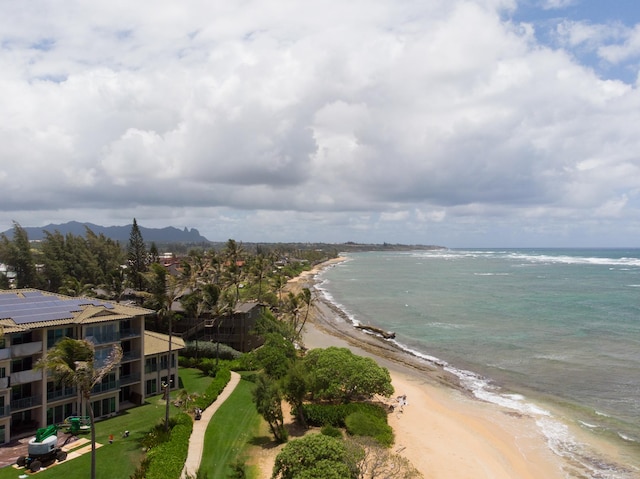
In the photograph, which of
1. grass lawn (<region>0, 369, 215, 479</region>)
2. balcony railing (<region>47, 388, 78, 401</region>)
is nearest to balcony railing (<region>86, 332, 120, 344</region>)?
balcony railing (<region>47, 388, 78, 401</region>)

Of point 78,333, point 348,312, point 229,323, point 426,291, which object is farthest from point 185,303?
point 426,291

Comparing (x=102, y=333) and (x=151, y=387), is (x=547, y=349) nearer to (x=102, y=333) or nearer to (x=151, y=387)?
(x=151, y=387)

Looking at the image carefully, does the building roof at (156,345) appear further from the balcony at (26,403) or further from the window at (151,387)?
the balcony at (26,403)

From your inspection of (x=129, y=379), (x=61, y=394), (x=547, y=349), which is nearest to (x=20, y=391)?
(x=61, y=394)

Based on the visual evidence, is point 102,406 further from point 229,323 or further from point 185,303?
point 229,323

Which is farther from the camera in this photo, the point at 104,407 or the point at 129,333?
the point at 129,333

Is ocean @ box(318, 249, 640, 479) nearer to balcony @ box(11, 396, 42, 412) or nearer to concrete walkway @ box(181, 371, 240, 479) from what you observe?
concrete walkway @ box(181, 371, 240, 479)

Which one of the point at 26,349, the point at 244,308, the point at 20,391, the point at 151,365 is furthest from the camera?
the point at 244,308
